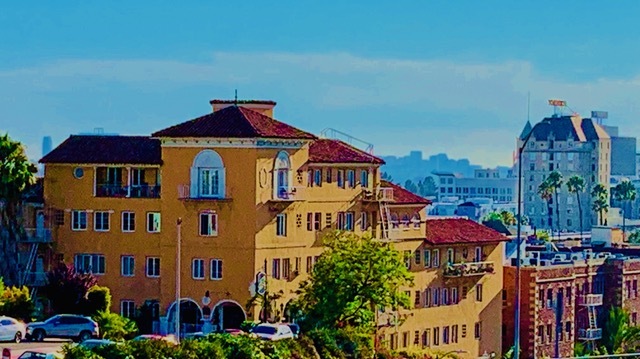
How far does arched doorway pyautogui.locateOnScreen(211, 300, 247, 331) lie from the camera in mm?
102438

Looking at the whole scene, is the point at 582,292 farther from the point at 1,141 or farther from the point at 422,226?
the point at 1,141

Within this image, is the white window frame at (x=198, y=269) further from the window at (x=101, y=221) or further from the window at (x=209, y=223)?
the window at (x=101, y=221)

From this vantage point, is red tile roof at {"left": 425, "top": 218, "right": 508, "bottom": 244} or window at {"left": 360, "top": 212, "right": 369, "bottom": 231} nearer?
window at {"left": 360, "top": 212, "right": 369, "bottom": 231}

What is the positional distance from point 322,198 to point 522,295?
27.0 m

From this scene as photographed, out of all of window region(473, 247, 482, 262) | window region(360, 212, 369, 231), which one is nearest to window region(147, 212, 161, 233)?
window region(360, 212, 369, 231)

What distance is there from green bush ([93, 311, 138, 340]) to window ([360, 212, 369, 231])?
17.7 meters

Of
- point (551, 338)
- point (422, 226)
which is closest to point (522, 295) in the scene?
point (551, 338)

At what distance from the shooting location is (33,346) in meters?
87.1

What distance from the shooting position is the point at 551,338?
134 m

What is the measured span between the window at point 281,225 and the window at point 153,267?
7.09 meters

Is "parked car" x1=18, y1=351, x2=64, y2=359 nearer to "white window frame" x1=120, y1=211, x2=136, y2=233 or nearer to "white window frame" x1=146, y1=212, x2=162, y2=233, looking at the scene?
"white window frame" x1=146, y1=212, x2=162, y2=233

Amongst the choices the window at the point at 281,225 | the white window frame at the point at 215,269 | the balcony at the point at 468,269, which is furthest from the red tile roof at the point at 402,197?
the white window frame at the point at 215,269

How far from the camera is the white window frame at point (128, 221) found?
106 m

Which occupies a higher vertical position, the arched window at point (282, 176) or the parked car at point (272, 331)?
the arched window at point (282, 176)
